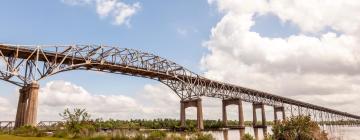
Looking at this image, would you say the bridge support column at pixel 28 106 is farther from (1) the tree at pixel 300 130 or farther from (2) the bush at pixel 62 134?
(1) the tree at pixel 300 130

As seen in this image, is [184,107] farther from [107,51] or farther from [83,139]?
[83,139]

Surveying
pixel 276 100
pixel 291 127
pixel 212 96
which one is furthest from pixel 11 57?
pixel 276 100

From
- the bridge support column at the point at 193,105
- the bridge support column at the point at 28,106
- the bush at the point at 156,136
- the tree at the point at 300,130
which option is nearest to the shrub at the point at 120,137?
the bush at the point at 156,136

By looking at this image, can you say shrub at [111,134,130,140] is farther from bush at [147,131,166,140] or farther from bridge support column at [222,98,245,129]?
bridge support column at [222,98,245,129]

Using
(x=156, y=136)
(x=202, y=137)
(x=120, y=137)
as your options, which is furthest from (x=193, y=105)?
(x=202, y=137)

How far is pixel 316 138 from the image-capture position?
25.4m

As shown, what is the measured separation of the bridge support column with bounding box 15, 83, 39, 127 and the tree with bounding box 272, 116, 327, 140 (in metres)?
31.6

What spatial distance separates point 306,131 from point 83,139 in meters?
17.9

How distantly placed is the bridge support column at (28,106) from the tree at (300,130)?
104 feet

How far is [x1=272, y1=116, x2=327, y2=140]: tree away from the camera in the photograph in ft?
84.9

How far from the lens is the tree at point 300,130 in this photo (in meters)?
25.9

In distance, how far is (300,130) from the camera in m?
26.2

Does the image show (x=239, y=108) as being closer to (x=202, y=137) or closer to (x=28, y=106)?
(x=28, y=106)

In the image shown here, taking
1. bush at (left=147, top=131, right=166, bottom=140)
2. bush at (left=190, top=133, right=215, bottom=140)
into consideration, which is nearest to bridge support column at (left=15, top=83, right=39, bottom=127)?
bush at (left=147, top=131, right=166, bottom=140)
